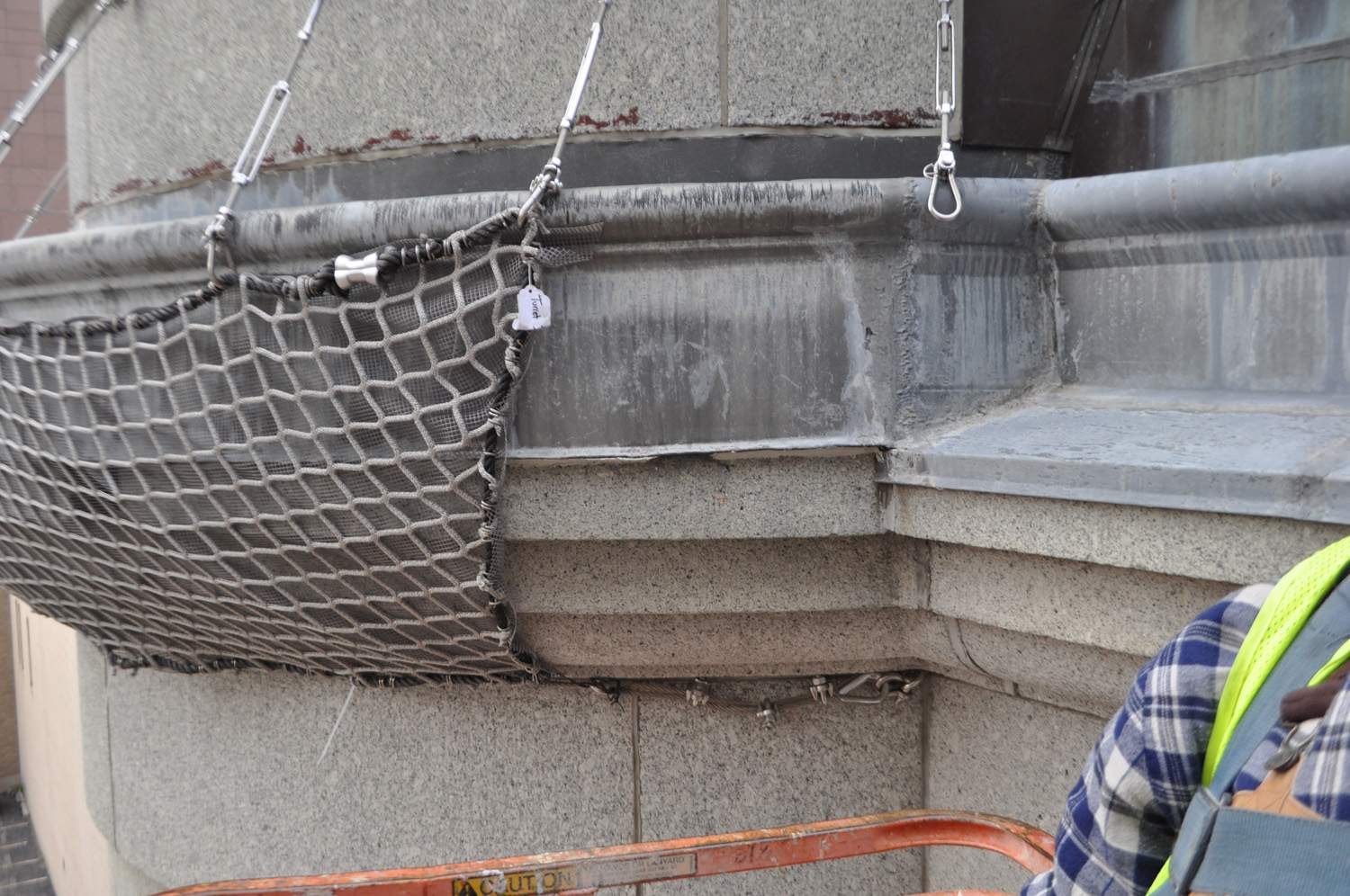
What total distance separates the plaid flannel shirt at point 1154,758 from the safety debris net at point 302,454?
139 cm

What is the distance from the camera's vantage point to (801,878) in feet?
9.16

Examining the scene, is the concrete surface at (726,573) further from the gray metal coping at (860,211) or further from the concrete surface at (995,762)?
the gray metal coping at (860,211)

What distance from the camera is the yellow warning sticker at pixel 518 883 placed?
2029 mm

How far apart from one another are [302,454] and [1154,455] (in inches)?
65.2

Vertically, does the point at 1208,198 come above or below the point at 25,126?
below

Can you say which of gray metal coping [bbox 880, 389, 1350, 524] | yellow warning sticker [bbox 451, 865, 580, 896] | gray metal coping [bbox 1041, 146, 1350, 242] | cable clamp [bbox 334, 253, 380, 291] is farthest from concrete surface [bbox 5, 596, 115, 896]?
gray metal coping [bbox 1041, 146, 1350, 242]

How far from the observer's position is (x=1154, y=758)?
1.13m

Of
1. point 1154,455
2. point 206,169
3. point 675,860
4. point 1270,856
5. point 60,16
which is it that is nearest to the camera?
point 1270,856

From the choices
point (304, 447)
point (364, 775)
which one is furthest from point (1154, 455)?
point (364, 775)

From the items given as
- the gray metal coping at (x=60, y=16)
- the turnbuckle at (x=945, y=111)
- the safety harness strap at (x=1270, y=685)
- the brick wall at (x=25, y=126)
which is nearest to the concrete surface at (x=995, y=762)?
the turnbuckle at (x=945, y=111)

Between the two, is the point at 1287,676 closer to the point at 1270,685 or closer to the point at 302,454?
the point at 1270,685

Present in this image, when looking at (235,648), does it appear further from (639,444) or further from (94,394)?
(639,444)

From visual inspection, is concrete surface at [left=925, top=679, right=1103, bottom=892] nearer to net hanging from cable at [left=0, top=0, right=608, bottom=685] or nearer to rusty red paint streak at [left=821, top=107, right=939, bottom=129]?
net hanging from cable at [left=0, top=0, right=608, bottom=685]

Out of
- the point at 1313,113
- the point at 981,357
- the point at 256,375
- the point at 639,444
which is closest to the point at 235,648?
the point at 256,375
